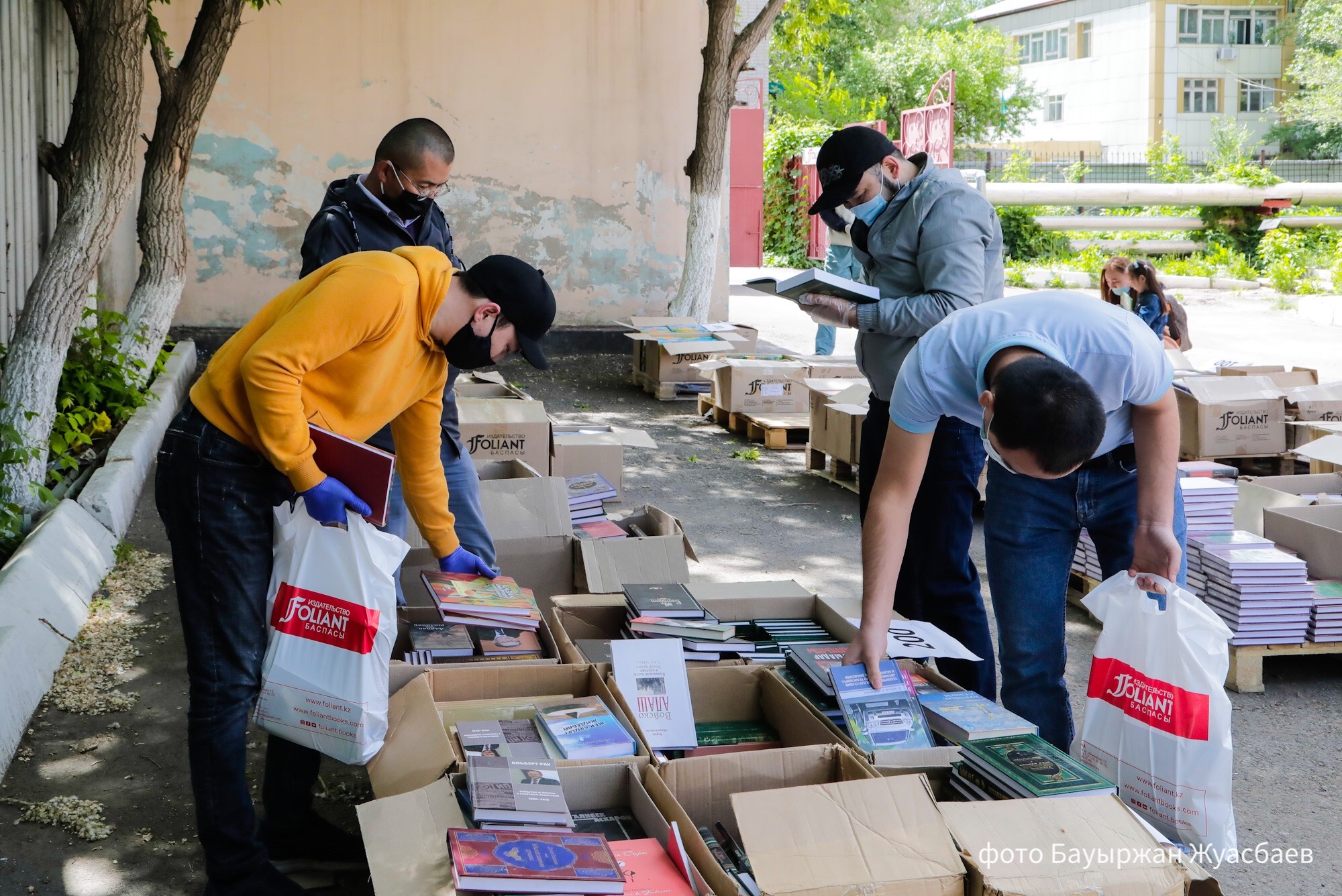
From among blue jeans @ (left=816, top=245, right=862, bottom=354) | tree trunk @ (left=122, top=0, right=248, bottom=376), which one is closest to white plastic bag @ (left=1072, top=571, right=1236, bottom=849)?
tree trunk @ (left=122, top=0, right=248, bottom=376)

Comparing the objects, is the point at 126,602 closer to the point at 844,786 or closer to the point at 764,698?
the point at 764,698

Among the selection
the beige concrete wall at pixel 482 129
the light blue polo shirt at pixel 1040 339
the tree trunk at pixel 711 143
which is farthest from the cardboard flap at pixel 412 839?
the beige concrete wall at pixel 482 129

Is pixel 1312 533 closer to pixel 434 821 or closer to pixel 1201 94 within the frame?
pixel 434 821

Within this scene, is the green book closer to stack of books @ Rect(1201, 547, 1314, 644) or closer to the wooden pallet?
stack of books @ Rect(1201, 547, 1314, 644)

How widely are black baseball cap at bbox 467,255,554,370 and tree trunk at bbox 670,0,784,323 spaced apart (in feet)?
27.3

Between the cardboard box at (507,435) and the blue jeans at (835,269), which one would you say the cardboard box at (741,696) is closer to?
the cardboard box at (507,435)

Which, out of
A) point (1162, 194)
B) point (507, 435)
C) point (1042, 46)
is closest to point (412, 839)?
→ point (507, 435)

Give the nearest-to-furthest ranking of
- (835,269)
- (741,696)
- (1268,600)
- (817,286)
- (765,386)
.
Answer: (741,696)
(817,286)
(1268,600)
(765,386)
(835,269)

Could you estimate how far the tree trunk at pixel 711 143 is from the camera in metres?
10.3

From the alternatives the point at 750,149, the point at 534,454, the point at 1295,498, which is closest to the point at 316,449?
the point at 534,454

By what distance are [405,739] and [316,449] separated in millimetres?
671

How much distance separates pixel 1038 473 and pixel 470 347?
120 centimetres

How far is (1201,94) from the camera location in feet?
134

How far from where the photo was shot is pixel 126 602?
4.64 metres
